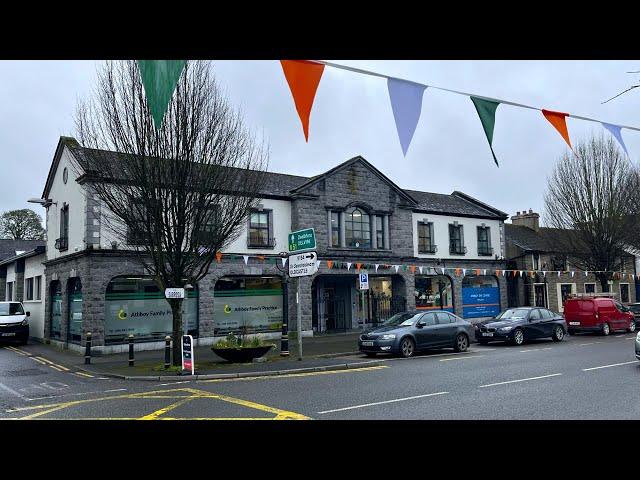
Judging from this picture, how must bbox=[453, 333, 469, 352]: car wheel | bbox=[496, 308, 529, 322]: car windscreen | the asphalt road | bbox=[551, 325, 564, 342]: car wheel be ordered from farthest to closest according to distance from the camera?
1. bbox=[551, 325, 564, 342]: car wheel
2. bbox=[496, 308, 529, 322]: car windscreen
3. bbox=[453, 333, 469, 352]: car wheel
4. the asphalt road

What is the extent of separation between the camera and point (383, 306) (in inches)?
1142

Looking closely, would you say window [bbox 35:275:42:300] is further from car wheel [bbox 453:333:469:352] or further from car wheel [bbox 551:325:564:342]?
car wheel [bbox 551:325:564:342]

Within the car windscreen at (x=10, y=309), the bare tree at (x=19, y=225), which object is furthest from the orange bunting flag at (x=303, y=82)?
the bare tree at (x=19, y=225)

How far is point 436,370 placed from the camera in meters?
13.3

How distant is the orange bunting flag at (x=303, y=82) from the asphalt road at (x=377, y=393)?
4421 millimetres

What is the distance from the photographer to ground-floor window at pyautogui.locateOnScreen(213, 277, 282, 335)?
22.6m

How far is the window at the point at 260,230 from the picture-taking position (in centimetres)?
2377

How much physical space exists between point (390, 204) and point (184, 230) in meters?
15.9

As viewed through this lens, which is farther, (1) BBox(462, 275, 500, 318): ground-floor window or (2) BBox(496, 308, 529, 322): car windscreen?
(1) BBox(462, 275, 500, 318): ground-floor window

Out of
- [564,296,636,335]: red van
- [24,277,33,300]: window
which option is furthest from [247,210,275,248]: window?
[564,296,636,335]: red van

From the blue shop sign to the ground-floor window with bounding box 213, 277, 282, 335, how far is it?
12.7m

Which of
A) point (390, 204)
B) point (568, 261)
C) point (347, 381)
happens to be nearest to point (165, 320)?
point (347, 381)

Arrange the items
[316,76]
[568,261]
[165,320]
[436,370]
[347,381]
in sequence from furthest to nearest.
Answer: [568,261]
[165,320]
[436,370]
[347,381]
[316,76]
